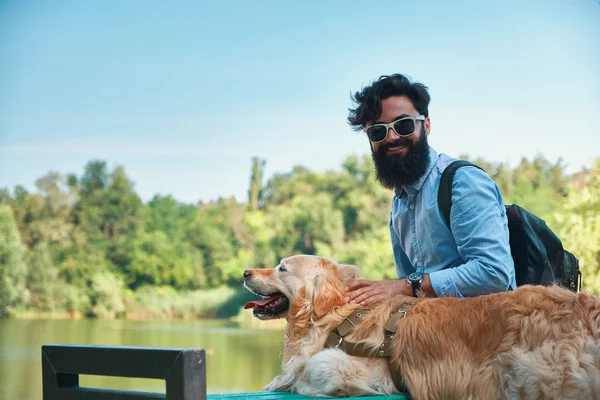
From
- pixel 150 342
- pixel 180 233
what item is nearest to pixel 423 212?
pixel 150 342

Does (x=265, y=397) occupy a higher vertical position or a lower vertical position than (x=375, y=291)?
lower

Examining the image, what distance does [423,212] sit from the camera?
126 inches

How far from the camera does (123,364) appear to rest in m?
2.09

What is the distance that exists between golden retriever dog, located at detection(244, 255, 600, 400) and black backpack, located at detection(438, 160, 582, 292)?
1.82ft

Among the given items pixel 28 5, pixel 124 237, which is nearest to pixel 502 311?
pixel 124 237

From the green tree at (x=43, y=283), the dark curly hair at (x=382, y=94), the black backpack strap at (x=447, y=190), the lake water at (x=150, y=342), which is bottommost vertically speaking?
the lake water at (x=150, y=342)

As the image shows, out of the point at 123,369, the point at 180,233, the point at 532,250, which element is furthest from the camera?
the point at 180,233

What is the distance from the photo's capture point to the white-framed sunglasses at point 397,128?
331cm

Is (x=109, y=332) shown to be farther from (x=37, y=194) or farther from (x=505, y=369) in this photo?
(x=505, y=369)

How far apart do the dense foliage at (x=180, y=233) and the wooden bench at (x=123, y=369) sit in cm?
2967

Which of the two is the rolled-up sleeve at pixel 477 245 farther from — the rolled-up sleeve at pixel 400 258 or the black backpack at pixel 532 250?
the rolled-up sleeve at pixel 400 258

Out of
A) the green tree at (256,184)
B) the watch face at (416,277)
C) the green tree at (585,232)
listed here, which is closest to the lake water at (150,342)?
the green tree at (256,184)

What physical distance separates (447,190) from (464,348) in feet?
2.40

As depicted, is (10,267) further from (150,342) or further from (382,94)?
(382,94)
